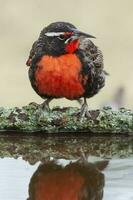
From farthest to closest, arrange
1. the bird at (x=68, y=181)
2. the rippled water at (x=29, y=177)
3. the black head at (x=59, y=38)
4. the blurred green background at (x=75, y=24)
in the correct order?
the blurred green background at (x=75, y=24) → the black head at (x=59, y=38) → the bird at (x=68, y=181) → the rippled water at (x=29, y=177)

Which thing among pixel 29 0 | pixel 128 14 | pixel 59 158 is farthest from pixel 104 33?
pixel 59 158

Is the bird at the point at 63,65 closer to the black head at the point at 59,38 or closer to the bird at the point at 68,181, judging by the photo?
the black head at the point at 59,38

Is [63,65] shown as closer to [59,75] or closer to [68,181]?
[59,75]

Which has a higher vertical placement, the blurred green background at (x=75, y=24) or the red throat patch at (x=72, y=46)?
the red throat patch at (x=72, y=46)

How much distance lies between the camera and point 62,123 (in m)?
7.43

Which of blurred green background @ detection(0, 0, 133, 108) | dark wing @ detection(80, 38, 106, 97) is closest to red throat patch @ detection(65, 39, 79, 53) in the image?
dark wing @ detection(80, 38, 106, 97)

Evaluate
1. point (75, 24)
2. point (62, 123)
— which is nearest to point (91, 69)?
point (62, 123)

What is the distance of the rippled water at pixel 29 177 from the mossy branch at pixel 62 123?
3.40 feet

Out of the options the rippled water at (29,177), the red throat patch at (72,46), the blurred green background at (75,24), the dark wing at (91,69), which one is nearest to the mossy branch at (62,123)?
the dark wing at (91,69)

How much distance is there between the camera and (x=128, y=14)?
17.6m

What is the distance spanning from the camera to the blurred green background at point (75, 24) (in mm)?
14531

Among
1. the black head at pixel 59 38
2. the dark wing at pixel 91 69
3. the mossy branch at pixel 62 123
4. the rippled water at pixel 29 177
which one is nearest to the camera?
the rippled water at pixel 29 177

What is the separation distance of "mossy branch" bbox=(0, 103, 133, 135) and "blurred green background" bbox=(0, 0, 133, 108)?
6.29 m

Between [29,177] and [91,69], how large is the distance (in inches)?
82.5
